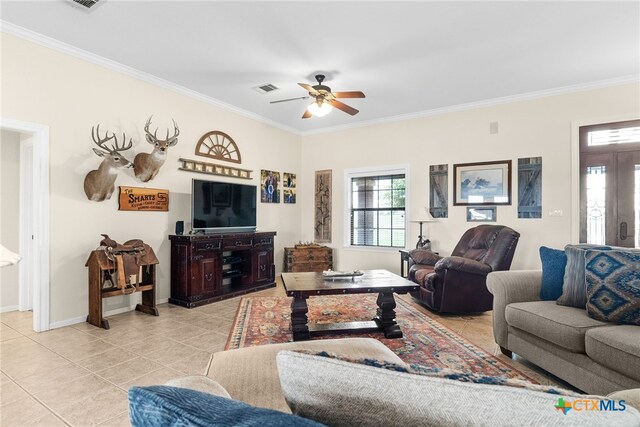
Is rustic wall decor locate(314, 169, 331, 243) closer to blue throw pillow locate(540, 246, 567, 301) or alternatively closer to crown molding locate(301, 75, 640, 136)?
crown molding locate(301, 75, 640, 136)

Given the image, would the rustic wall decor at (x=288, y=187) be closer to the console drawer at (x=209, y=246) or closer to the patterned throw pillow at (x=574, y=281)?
the console drawer at (x=209, y=246)

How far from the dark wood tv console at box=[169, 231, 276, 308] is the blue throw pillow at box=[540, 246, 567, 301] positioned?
12.2ft

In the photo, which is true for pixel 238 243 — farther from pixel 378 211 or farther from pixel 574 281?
pixel 574 281

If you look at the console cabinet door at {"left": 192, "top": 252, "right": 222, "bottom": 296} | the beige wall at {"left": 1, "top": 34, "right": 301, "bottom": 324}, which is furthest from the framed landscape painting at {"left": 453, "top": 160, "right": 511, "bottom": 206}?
the beige wall at {"left": 1, "top": 34, "right": 301, "bottom": 324}

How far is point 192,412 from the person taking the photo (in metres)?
0.50

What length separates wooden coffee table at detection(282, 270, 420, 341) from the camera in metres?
3.01

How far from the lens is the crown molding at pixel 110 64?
10.4ft

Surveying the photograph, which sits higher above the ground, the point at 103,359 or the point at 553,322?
the point at 553,322

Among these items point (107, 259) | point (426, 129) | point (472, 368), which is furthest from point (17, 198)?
point (426, 129)

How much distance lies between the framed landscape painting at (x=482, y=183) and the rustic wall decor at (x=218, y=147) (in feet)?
12.0

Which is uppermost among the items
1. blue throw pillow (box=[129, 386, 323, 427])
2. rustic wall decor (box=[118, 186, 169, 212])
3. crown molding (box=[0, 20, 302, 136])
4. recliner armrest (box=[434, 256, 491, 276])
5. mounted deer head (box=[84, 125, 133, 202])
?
crown molding (box=[0, 20, 302, 136])

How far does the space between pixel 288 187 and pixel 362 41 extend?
3617 mm

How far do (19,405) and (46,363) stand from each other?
638mm

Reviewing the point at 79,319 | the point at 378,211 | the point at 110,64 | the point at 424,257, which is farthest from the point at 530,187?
the point at 79,319
